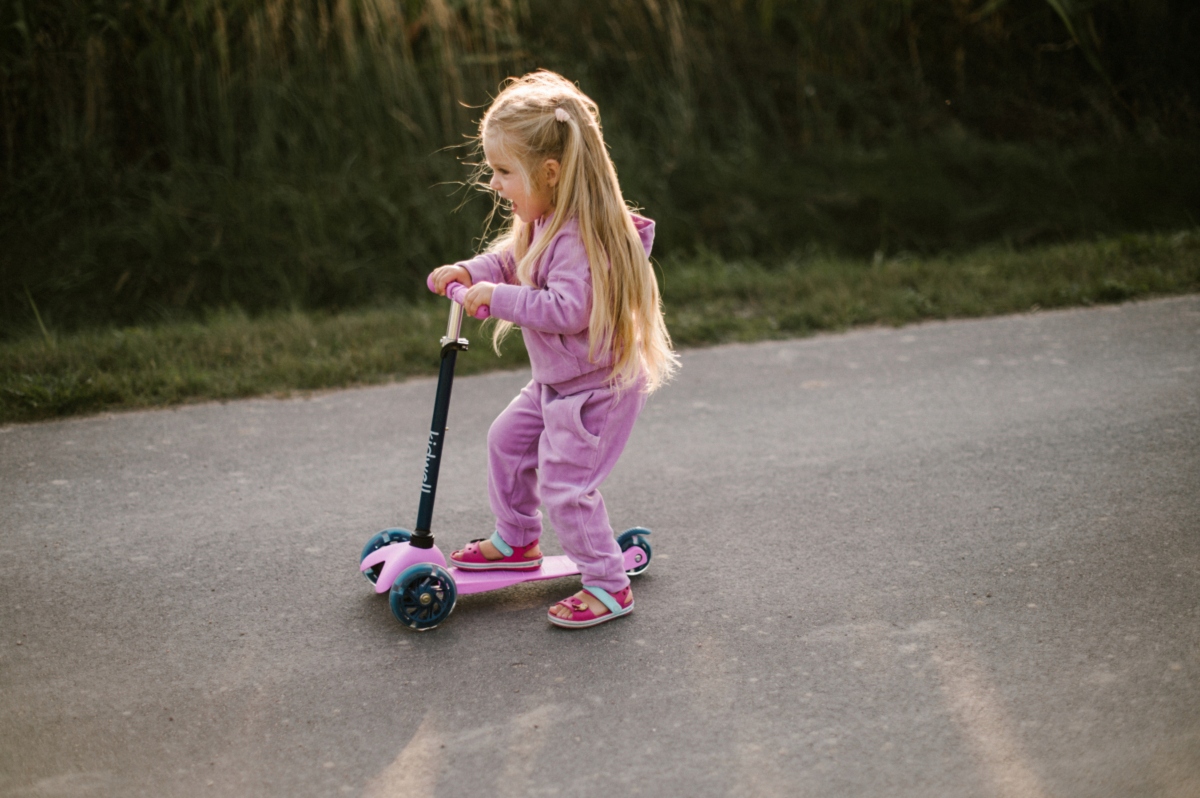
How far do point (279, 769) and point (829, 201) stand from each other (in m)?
6.31

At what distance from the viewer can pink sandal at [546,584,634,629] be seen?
10.3ft

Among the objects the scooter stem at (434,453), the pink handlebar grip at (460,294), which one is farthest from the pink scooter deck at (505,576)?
the pink handlebar grip at (460,294)

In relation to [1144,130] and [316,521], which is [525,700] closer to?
[316,521]

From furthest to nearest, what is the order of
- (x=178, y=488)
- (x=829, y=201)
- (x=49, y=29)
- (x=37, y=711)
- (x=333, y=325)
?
(x=829, y=201) < (x=49, y=29) < (x=333, y=325) < (x=178, y=488) < (x=37, y=711)

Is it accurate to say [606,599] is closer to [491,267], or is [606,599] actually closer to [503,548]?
[503,548]

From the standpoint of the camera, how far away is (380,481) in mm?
4242

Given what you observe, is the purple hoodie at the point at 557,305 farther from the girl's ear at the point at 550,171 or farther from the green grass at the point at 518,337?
the green grass at the point at 518,337

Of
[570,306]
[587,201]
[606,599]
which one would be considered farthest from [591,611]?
[587,201]

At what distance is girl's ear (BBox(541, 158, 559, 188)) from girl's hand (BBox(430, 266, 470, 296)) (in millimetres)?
336

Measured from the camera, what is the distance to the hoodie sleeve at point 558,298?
2.95 meters

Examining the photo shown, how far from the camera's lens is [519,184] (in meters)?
3.04

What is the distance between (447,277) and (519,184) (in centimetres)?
31

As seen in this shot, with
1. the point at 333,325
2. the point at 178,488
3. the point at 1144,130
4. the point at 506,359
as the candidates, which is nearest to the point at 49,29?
the point at 333,325

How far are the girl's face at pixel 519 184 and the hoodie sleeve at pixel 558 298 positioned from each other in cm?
12
